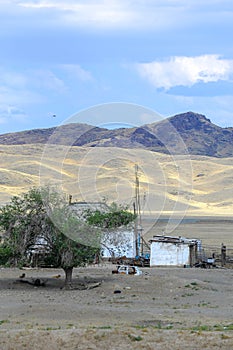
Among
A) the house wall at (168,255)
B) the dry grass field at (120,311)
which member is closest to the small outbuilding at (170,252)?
the house wall at (168,255)

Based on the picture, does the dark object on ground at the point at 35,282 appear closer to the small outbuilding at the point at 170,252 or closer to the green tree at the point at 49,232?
the green tree at the point at 49,232

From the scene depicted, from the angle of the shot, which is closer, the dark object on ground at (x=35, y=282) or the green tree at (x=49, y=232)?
the green tree at (x=49, y=232)

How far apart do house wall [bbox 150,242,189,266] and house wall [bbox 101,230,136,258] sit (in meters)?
1.60

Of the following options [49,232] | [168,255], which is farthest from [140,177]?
[49,232]

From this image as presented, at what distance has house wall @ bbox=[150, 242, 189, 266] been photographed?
1671 inches

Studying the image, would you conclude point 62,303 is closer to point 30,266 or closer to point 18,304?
point 18,304

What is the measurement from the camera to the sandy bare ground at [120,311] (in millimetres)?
16547

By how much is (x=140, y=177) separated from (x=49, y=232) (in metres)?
78.7

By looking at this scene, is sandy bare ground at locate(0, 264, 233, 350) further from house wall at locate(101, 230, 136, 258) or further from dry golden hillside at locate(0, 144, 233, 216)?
dry golden hillside at locate(0, 144, 233, 216)

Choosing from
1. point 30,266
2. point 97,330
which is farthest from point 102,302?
point 30,266

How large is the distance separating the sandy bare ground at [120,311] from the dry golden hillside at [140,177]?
104 ft

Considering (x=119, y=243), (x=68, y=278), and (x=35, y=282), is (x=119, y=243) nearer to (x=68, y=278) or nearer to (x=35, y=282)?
(x=35, y=282)

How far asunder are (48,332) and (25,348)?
134cm

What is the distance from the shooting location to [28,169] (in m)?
152
